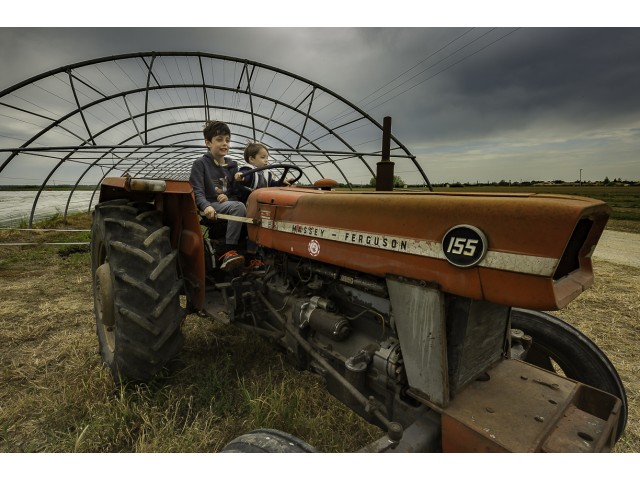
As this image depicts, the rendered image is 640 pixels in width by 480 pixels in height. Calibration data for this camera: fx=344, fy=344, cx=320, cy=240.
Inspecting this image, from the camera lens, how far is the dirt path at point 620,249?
653 cm

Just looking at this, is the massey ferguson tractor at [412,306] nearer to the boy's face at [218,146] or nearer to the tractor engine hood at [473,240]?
the tractor engine hood at [473,240]

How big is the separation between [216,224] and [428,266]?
195cm

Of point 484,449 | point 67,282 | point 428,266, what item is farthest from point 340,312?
point 67,282

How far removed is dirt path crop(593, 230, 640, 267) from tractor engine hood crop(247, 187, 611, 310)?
6.90 meters

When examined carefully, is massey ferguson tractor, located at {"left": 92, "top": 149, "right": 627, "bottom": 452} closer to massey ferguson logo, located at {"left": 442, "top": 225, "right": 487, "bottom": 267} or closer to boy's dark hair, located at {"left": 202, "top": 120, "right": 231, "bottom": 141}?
massey ferguson logo, located at {"left": 442, "top": 225, "right": 487, "bottom": 267}

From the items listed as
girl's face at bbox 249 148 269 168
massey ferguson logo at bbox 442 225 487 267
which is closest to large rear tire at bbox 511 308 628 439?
massey ferguson logo at bbox 442 225 487 267

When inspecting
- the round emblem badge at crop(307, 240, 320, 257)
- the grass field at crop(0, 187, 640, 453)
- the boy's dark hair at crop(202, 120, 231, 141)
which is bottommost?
the grass field at crop(0, 187, 640, 453)

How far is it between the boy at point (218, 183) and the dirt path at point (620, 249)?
7035 millimetres

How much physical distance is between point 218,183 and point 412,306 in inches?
83.8

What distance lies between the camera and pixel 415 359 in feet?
4.35

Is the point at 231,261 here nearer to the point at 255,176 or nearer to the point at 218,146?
the point at 255,176

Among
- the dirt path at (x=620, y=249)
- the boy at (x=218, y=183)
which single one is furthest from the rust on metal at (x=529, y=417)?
the dirt path at (x=620, y=249)

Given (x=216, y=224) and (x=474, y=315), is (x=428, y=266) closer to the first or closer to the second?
(x=474, y=315)

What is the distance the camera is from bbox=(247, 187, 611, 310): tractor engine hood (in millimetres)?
982
